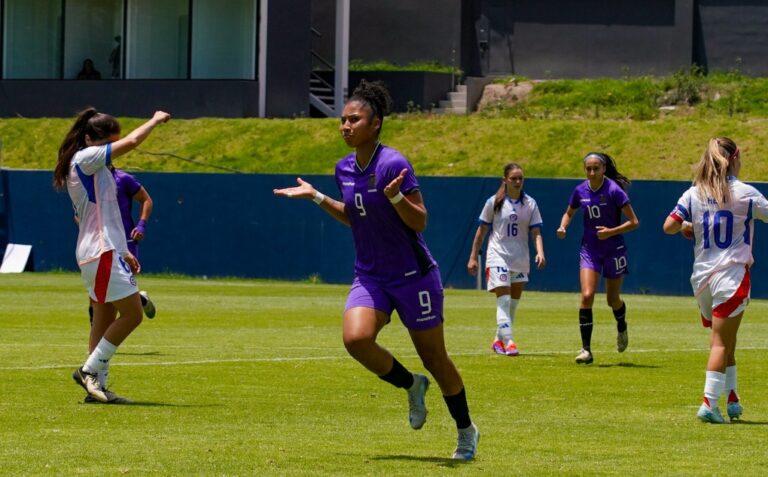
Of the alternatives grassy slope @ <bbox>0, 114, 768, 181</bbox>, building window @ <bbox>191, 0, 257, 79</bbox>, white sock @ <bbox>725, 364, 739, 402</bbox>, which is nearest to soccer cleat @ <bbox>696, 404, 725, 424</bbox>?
white sock @ <bbox>725, 364, 739, 402</bbox>

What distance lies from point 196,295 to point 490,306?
17.2 ft

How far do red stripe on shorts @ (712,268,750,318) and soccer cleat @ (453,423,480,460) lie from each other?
2776 millimetres

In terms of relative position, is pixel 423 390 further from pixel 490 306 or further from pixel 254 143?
pixel 254 143

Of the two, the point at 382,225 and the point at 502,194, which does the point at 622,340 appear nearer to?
the point at 502,194

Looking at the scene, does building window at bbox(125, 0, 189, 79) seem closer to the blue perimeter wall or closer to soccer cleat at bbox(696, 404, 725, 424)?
the blue perimeter wall

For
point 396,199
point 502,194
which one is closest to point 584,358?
point 502,194

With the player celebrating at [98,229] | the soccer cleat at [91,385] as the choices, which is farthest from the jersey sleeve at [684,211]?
the soccer cleat at [91,385]

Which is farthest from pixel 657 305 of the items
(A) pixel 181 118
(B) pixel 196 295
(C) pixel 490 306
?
(A) pixel 181 118

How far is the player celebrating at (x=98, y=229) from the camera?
11.9 metres

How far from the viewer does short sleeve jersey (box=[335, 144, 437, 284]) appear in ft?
31.2

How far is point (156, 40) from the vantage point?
A: 46.5m

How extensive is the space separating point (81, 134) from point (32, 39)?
121ft

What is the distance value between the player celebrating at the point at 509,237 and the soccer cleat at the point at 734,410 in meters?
6.10

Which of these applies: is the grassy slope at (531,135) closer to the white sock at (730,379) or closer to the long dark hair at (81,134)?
the white sock at (730,379)
